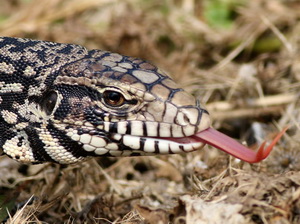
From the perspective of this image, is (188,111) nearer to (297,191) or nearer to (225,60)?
(297,191)

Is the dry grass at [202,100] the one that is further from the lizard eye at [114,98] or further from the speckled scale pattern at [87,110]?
the lizard eye at [114,98]

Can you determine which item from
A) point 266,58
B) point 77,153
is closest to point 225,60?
point 266,58

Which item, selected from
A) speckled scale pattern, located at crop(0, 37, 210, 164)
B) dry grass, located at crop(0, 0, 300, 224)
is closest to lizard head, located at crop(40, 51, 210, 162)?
speckled scale pattern, located at crop(0, 37, 210, 164)

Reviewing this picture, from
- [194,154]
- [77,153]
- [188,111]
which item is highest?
[188,111]

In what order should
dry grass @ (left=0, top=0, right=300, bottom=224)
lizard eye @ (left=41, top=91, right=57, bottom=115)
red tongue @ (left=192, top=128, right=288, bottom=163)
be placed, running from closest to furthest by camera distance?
dry grass @ (left=0, top=0, right=300, bottom=224)
red tongue @ (left=192, top=128, right=288, bottom=163)
lizard eye @ (left=41, top=91, right=57, bottom=115)

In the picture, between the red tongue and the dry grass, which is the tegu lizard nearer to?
the red tongue

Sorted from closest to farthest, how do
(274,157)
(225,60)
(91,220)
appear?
1. (91,220)
2. (274,157)
3. (225,60)
